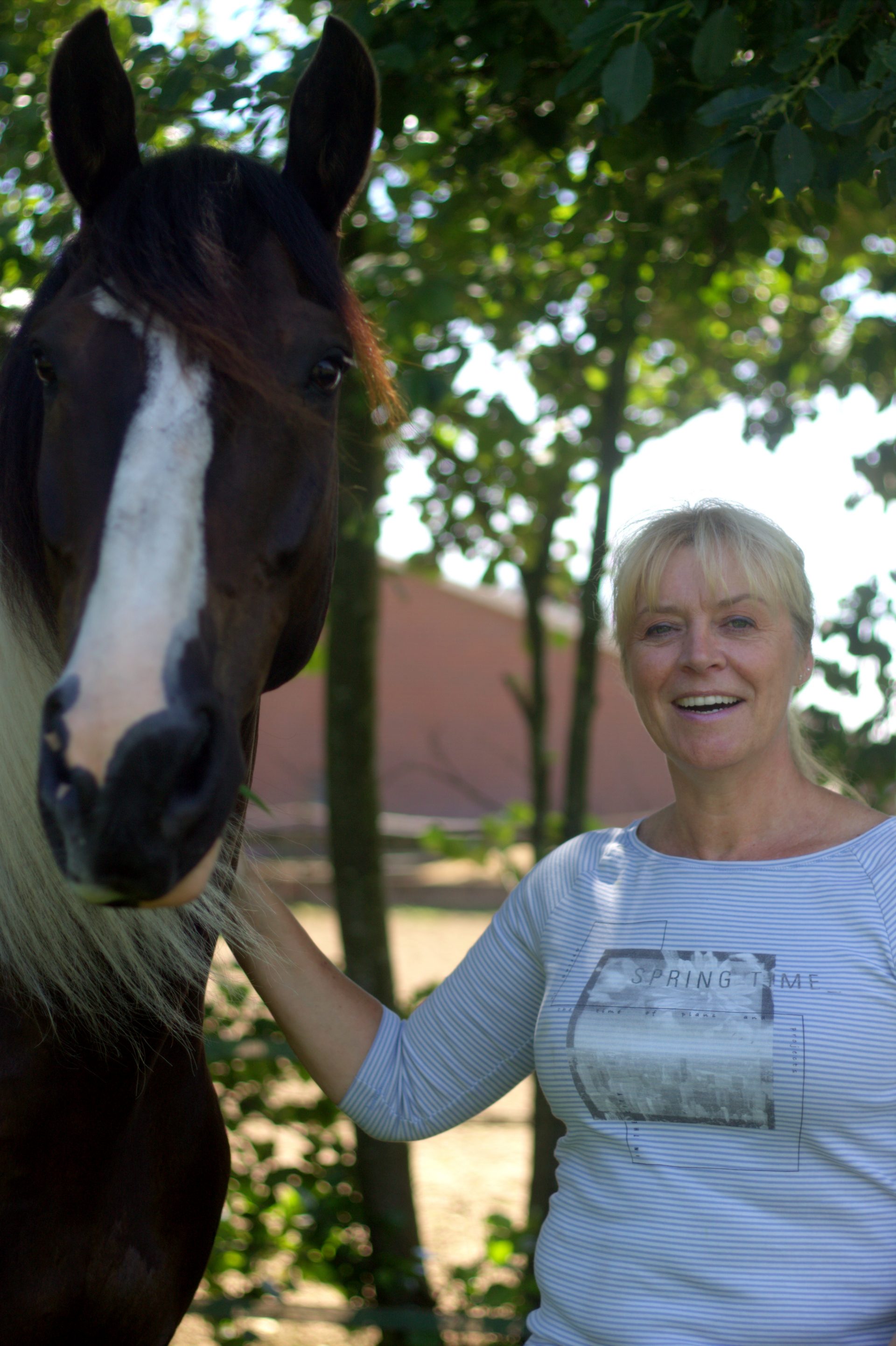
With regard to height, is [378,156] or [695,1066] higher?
[378,156]

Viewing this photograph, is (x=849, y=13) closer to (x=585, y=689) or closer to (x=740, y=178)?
(x=740, y=178)

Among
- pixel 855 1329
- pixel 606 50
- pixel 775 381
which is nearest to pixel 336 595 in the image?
pixel 775 381

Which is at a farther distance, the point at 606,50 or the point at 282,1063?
the point at 282,1063

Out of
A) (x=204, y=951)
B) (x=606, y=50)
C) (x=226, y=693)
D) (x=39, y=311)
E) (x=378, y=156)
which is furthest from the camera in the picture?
(x=378, y=156)

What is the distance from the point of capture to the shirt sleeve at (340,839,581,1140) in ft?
6.40

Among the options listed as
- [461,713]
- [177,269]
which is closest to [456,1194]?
[177,269]

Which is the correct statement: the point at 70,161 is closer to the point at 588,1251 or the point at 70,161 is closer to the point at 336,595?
the point at 588,1251

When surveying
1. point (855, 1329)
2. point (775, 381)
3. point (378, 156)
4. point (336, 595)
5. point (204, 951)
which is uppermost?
point (378, 156)

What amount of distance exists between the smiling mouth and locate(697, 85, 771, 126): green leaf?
937 mm

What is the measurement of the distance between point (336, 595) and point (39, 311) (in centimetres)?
232

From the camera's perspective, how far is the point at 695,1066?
1.58 meters

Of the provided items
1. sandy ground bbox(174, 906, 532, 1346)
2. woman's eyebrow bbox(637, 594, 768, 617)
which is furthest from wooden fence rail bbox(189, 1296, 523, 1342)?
woman's eyebrow bbox(637, 594, 768, 617)

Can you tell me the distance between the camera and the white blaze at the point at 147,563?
1061mm

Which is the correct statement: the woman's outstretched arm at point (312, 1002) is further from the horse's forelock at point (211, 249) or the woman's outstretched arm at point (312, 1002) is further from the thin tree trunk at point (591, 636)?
the thin tree trunk at point (591, 636)
